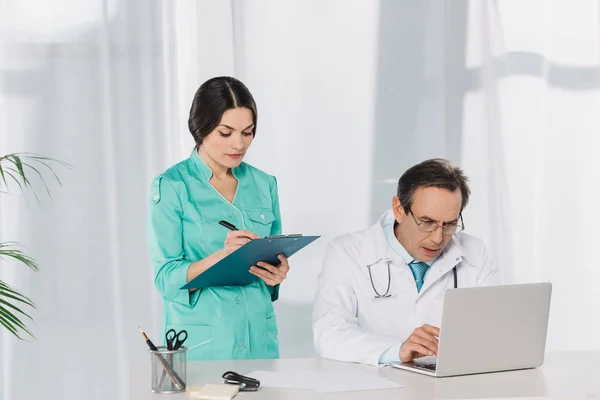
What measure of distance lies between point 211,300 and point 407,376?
742 millimetres

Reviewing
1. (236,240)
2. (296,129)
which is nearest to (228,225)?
(236,240)

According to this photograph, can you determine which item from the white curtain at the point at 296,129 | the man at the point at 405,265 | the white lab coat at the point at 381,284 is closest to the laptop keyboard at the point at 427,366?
the man at the point at 405,265

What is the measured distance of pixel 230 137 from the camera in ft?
9.34

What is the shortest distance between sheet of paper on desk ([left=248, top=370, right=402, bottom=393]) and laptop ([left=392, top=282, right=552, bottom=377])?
0.17 meters

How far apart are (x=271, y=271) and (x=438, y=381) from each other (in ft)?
2.28

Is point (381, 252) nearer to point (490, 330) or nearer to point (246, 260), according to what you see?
point (246, 260)

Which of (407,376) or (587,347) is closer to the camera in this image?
(407,376)

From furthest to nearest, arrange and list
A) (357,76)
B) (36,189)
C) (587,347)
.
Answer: (587,347), (357,76), (36,189)

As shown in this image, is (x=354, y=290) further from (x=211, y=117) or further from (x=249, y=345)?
(x=211, y=117)

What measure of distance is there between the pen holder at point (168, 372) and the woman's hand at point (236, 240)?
48 cm

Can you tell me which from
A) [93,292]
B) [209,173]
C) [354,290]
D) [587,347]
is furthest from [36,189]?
[587,347]

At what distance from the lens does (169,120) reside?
4.27 m

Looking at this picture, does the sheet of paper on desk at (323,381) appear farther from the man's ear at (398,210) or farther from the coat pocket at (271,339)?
the man's ear at (398,210)

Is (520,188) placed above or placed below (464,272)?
above
